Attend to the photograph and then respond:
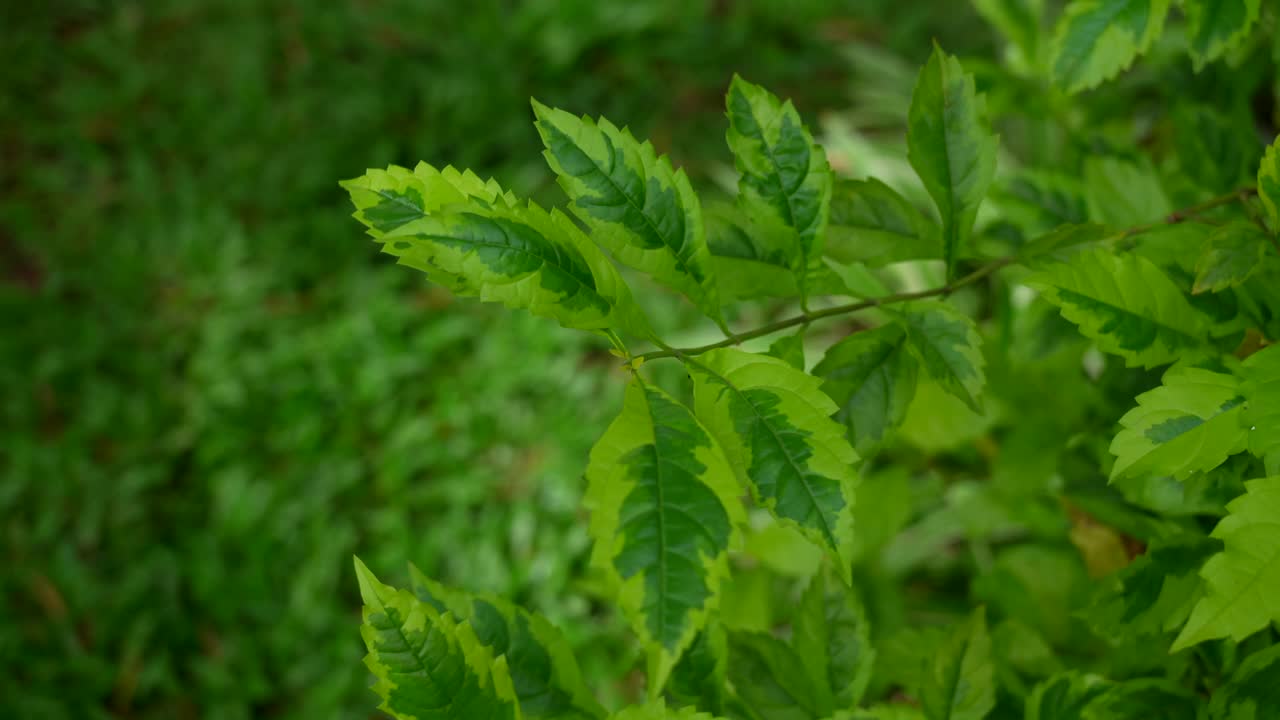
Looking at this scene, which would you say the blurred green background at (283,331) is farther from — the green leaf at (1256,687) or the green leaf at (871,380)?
the green leaf at (1256,687)

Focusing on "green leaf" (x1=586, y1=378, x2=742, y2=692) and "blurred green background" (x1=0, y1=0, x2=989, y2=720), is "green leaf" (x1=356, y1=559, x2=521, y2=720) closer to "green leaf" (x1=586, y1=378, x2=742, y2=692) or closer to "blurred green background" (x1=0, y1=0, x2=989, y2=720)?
"green leaf" (x1=586, y1=378, x2=742, y2=692)

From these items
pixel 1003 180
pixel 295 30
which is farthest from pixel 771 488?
pixel 295 30

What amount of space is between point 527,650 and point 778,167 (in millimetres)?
462

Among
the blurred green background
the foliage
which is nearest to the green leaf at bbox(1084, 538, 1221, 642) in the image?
the foliage

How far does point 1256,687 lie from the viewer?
73cm

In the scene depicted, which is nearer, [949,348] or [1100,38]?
[949,348]

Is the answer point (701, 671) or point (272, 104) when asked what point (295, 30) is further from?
point (701, 671)

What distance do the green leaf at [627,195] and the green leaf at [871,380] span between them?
0.18 m

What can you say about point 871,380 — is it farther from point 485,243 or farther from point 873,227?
point 485,243

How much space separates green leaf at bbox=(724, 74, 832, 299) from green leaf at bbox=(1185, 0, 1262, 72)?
0.39 meters

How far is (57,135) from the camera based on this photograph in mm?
3387

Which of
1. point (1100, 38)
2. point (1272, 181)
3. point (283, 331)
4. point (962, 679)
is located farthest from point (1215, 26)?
point (283, 331)

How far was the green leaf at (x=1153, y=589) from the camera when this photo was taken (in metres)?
0.82

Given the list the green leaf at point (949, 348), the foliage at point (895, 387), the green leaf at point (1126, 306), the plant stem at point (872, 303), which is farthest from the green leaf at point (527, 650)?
the green leaf at point (1126, 306)
